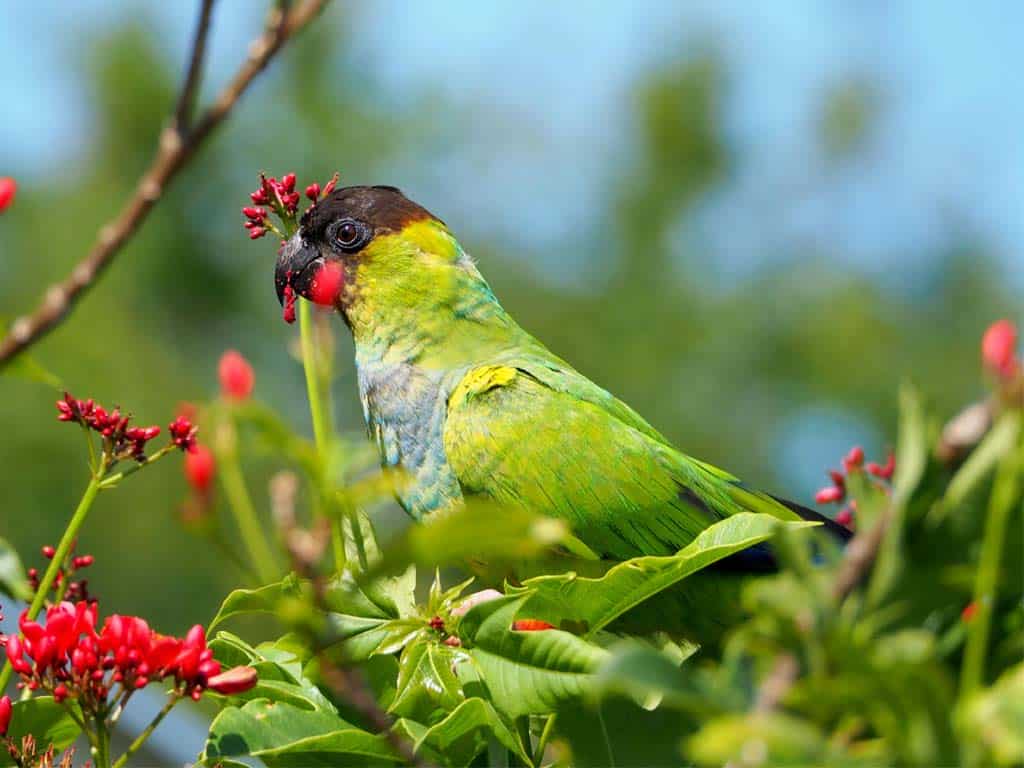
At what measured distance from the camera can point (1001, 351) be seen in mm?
909

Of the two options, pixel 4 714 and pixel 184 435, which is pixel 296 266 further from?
pixel 4 714

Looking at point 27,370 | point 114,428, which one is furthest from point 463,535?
point 114,428

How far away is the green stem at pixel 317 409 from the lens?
0.98 metres

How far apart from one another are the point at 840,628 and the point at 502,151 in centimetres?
2916

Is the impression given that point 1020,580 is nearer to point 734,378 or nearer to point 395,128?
point 734,378

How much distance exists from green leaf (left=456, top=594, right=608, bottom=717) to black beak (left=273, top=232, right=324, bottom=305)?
1980 millimetres

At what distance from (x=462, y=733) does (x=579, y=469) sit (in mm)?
1450

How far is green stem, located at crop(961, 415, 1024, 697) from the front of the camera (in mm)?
875

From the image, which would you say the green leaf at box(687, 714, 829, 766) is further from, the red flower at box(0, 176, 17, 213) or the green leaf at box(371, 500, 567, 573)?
the red flower at box(0, 176, 17, 213)

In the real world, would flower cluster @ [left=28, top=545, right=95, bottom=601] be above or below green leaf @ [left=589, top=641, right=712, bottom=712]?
below

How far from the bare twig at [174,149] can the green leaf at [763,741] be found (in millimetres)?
471

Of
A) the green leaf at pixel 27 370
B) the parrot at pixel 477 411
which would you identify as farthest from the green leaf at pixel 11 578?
the parrot at pixel 477 411

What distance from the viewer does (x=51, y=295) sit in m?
0.83

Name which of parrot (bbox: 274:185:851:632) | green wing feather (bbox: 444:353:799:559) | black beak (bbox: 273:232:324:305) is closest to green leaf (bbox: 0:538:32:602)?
parrot (bbox: 274:185:851:632)
